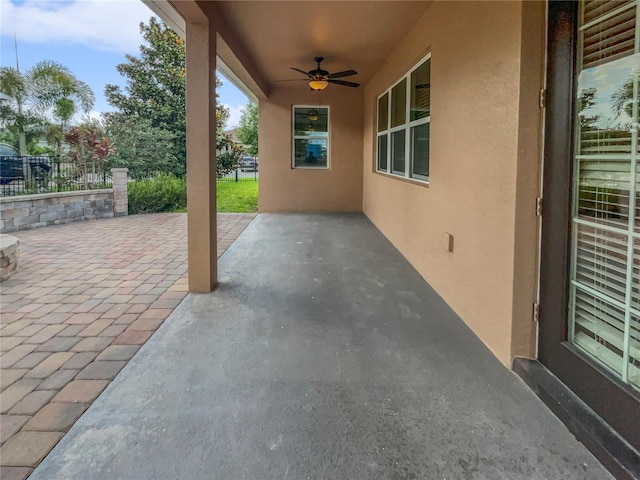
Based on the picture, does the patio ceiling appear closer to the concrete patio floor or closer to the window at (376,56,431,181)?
the window at (376,56,431,181)

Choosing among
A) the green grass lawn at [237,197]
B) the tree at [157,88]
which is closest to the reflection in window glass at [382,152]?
the green grass lawn at [237,197]

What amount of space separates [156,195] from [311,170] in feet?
12.9

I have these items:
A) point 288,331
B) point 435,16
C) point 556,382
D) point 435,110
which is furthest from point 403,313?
point 435,16

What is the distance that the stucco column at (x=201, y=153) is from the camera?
362cm

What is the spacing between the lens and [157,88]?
42.6 ft

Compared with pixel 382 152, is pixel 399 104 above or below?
above

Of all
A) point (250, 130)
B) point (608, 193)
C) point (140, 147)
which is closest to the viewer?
point (608, 193)

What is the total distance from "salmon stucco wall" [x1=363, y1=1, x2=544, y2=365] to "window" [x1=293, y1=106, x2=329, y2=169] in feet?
15.8

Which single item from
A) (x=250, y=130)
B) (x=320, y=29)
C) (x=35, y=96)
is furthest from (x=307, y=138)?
(x=250, y=130)

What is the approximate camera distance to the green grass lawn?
421 inches

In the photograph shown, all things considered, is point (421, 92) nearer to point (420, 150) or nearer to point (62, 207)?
point (420, 150)

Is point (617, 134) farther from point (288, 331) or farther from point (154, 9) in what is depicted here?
point (154, 9)

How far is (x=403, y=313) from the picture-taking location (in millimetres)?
3277

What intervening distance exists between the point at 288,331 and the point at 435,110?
2479mm
